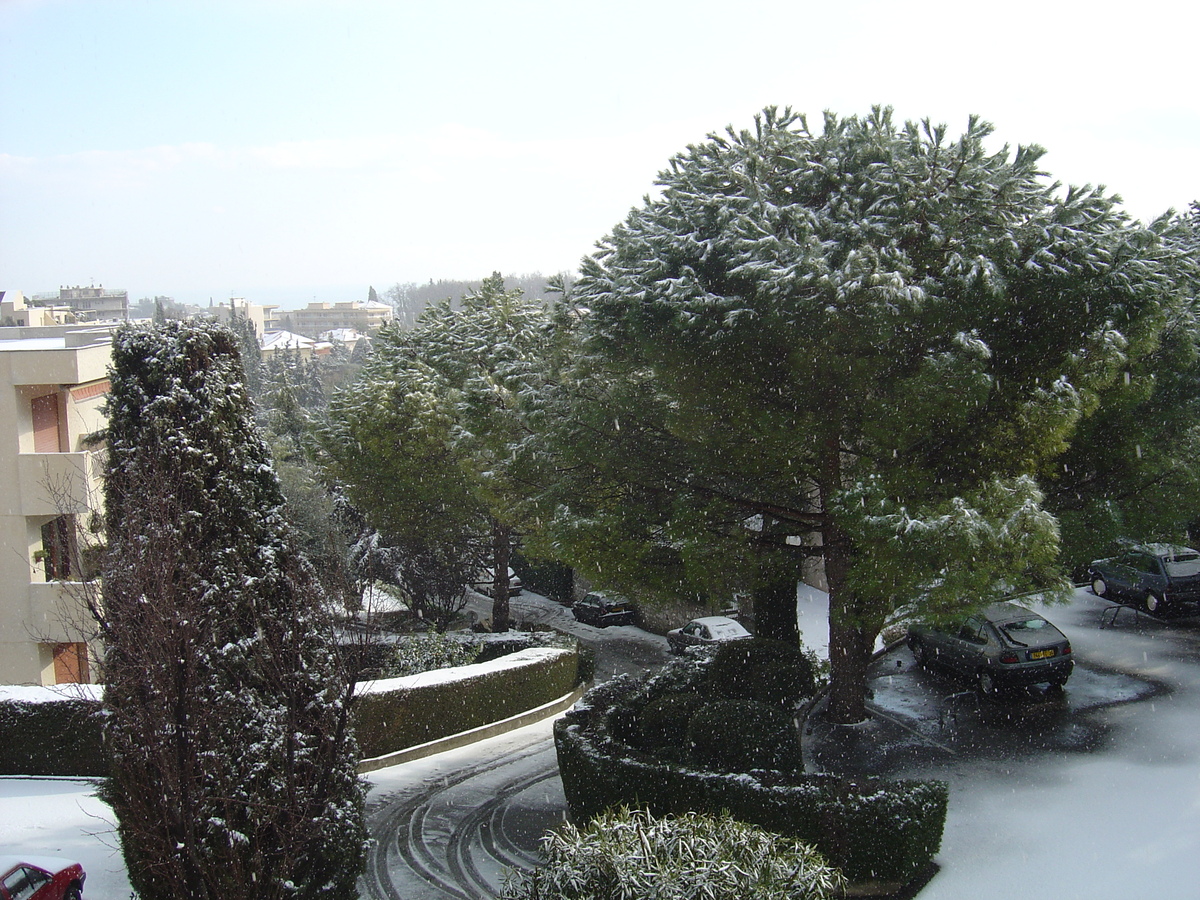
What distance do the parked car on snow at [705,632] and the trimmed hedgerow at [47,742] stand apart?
13618 millimetres

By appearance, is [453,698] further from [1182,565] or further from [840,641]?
[1182,565]

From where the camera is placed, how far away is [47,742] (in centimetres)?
1578

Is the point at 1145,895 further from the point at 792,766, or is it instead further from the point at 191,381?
the point at 191,381

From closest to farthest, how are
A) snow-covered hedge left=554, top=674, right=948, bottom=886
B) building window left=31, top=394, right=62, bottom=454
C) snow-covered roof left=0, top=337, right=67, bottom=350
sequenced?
snow-covered hedge left=554, top=674, right=948, bottom=886
building window left=31, top=394, right=62, bottom=454
snow-covered roof left=0, top=337, right=67, bottom=350

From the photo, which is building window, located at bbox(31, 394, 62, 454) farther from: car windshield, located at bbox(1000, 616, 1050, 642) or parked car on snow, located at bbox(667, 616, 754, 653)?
car windshield, located at bbox(1000, 616, 1050, 642)

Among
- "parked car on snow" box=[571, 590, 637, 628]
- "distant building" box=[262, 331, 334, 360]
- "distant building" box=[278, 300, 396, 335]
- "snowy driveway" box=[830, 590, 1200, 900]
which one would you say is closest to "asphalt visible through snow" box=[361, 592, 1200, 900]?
"snowy driveway" box=[830, 590, 1200, 900]

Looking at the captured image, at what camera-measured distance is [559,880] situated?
336 inches

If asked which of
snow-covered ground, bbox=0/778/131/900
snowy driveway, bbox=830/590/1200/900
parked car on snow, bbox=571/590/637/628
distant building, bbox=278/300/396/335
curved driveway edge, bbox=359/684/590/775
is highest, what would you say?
distant building, bbox=278/300/396/335

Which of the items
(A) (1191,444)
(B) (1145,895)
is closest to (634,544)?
(B) (1145,895)

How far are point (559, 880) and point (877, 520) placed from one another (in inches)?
239

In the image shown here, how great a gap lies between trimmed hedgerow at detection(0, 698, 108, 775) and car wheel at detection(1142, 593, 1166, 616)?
21.4m

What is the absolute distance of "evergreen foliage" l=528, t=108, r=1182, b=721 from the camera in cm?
1212

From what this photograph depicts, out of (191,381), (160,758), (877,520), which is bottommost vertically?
(160,758)

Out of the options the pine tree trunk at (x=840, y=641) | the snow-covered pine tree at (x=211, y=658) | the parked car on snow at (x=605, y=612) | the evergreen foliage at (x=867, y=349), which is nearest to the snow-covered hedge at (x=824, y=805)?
the evergreen foliage at (x=867, y=349)
